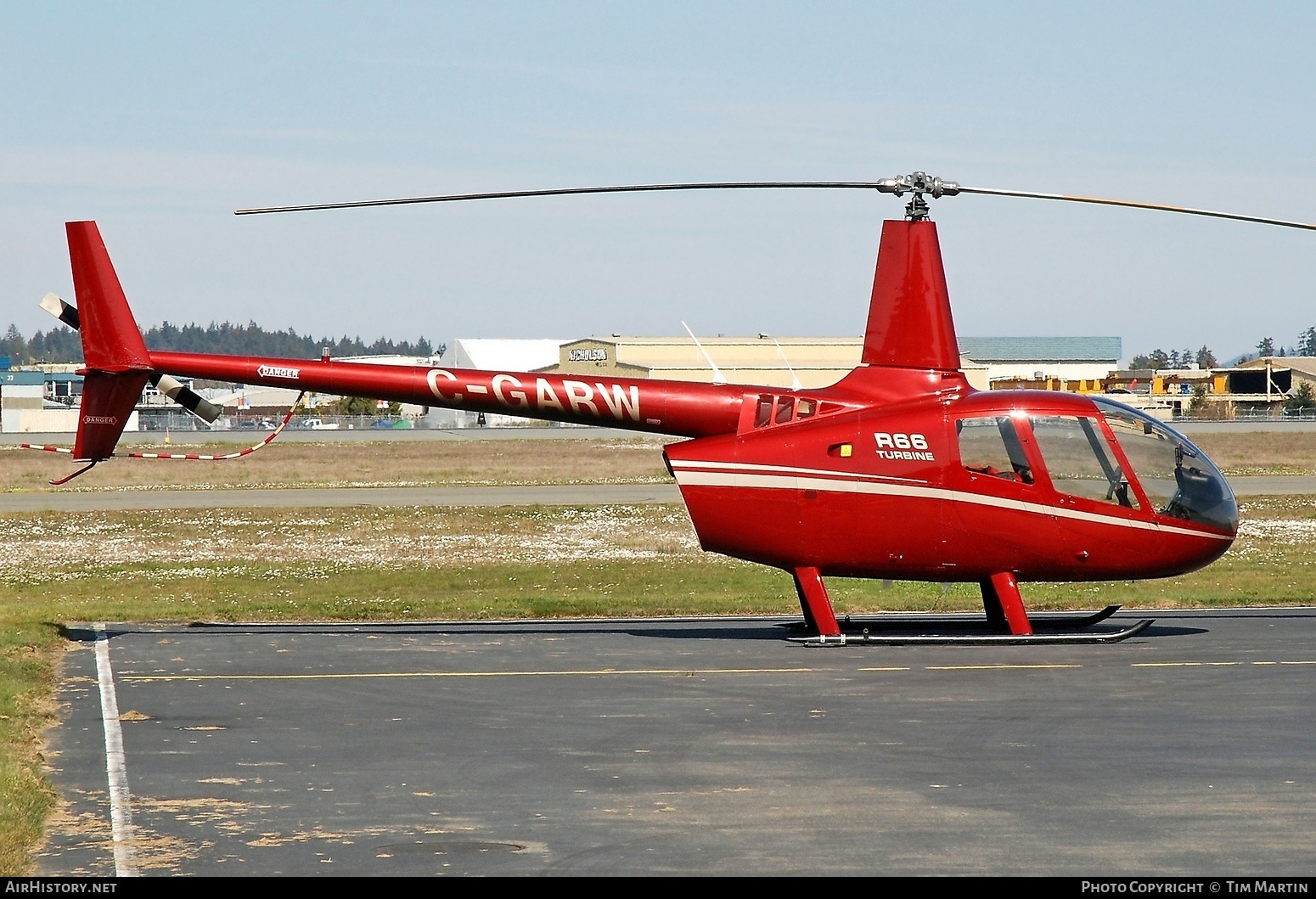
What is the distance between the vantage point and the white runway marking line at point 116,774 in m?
8.74

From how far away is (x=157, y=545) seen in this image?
33.2 metres

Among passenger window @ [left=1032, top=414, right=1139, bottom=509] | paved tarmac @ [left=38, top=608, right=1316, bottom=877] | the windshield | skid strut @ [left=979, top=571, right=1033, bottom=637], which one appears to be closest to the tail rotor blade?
paved tarmac @ [left=38, top=608, right=1316, bottom=877]

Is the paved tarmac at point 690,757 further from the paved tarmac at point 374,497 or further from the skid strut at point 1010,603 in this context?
the paved tarmac at point 374,497

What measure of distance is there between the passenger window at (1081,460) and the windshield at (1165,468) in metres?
0.22

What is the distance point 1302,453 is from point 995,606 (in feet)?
188

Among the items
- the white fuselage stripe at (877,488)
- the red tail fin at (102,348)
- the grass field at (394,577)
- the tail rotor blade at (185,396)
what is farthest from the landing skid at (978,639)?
the red tail fin at (102,348)

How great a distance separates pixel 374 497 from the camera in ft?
152

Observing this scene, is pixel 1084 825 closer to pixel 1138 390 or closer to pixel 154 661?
pixel 154 661

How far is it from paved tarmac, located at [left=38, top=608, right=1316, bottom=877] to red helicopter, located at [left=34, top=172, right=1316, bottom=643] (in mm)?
1064

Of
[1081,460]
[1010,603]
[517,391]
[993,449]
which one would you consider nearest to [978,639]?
[1010,603]

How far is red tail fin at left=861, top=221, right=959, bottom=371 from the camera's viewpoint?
17.0m

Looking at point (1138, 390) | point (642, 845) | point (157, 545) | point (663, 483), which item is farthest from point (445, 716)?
point (1138, 390)

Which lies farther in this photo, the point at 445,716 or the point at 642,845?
the point at 445,716

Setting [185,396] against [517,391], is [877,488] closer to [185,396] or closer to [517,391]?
[517,391]
